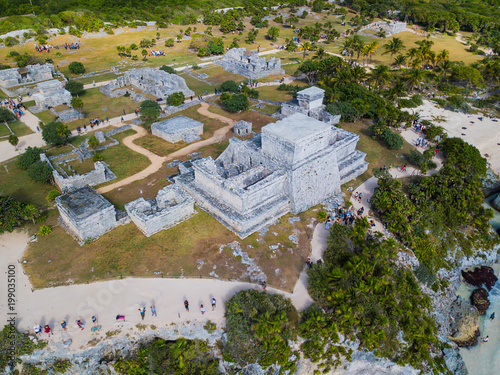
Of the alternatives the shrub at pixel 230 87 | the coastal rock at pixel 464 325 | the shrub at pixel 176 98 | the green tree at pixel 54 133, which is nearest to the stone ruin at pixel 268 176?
the coastal rock at pixel 464 325

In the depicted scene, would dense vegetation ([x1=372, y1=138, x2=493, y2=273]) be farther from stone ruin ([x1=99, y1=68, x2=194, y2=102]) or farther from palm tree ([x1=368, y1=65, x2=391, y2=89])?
stone ruin ([x1=99, y1=68, x2=194, y2=102])

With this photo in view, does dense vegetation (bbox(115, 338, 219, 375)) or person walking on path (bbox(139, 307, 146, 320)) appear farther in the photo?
person walking on path (bbox(139, 307, 146, 320))

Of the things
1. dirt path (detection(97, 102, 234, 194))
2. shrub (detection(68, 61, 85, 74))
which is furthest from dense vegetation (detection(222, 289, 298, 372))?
shrub (detection(68, 61, 85, 74))

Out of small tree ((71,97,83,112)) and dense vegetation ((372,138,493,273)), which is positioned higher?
small tree ((71,97,83,112))

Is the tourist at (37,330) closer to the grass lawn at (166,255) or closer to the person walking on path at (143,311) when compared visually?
the grass lawn at (166,255)

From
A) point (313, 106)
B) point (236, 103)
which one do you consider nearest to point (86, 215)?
point (236, 103)

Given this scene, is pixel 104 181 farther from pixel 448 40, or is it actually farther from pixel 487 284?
pixel 448 40

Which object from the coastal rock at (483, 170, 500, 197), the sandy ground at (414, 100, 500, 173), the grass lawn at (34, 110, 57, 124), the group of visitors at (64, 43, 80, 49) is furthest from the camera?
the group of visitors at (64, 43, 80, 49)
